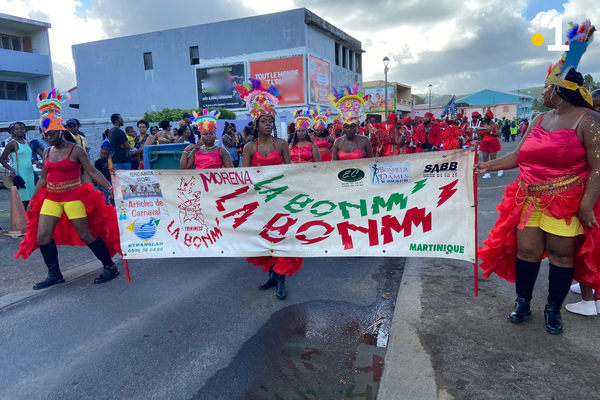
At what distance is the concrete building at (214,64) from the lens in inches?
1202

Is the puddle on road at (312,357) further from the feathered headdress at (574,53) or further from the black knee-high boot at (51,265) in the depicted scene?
the black knee-high boot at (51,265)

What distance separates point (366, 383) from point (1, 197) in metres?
12.6

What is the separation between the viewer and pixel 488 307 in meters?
3.58

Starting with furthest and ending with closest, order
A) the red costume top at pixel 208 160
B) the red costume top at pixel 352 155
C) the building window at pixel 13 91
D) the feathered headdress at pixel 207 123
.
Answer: the building window at pixel 13 91 → the red costume top at pixel 352 155 → the feathered headdress at pixel 207 123 → the red costume top at pixel 208 160

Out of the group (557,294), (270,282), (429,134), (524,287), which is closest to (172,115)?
(429,134)

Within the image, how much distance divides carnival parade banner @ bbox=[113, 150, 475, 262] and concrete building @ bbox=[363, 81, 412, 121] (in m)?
40.5

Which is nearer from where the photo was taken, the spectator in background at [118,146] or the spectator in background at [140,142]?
the spectator in background at [118,146]

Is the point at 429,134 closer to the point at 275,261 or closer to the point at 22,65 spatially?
the point at 275,261

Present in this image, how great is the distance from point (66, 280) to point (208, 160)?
2238 mm

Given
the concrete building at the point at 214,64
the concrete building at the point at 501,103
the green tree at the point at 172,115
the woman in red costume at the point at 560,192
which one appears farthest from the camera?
the concrete building at the point at 501,103

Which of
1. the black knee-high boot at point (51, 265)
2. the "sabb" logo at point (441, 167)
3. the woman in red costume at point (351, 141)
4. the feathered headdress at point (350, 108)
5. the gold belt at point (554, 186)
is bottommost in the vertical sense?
the black knee-high boot at point (51, 265)

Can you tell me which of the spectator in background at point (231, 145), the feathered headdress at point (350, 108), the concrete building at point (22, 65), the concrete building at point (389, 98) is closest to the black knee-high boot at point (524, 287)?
the feathered headdress at point (350, 108)

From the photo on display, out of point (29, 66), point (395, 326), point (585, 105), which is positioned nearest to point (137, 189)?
point (395, 326)

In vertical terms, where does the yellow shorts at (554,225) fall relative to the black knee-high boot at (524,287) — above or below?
above
